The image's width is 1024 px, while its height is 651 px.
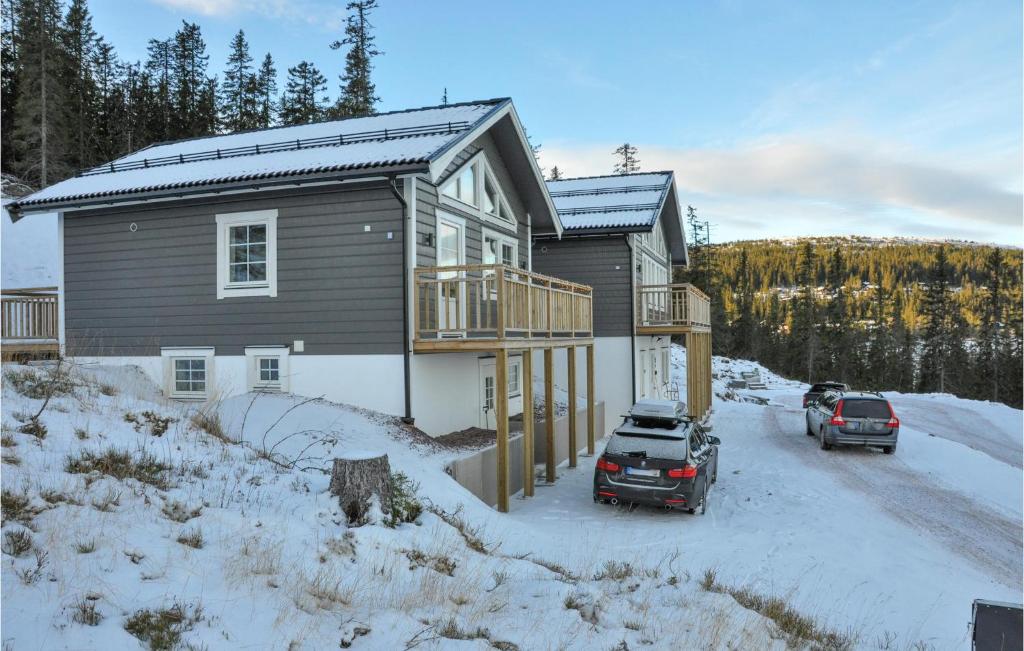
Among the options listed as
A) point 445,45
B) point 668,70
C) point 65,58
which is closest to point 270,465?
point 445,45

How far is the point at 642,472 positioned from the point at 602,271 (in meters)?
11.1

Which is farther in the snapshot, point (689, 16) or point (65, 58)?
point (65, 58)

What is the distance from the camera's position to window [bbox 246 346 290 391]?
40.9 feet

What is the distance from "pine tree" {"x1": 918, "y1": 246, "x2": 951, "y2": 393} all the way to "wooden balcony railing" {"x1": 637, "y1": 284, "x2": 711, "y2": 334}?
56.1 metres

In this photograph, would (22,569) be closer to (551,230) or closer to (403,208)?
(403,208)

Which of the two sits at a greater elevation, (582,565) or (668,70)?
(668,70)

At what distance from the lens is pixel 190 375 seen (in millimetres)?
13211

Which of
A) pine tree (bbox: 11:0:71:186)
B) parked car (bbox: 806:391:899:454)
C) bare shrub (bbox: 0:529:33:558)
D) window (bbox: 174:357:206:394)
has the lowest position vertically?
parked car (bbox: 806:391:899:454)

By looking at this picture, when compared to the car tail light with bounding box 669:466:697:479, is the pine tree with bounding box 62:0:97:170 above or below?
above

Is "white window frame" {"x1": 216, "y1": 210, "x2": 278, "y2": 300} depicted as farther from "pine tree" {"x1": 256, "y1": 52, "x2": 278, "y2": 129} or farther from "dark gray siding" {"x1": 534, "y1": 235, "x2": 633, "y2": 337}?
"pine tree" {"x1": 256, "y1": 52, "x2": 278, "y2": 129}

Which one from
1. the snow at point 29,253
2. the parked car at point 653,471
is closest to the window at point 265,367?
the parked car at point 653,471

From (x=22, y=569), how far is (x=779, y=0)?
50.7 feet

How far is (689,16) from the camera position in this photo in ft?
50.0

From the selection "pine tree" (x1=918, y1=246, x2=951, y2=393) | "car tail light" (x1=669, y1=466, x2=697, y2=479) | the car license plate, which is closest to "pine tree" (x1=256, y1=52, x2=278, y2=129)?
the car license plate
